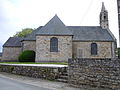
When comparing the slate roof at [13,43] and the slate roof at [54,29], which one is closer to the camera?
the slate roof at [54,29]

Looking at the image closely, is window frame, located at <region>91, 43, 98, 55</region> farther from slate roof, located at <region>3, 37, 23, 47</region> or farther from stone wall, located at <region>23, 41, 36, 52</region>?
slate roof, located at <region>3, 37, 23, 47</region>

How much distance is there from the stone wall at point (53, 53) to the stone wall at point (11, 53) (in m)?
12.1

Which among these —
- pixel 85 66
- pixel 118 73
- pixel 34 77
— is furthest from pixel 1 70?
pixel 118 73

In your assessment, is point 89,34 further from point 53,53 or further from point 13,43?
point 13,43

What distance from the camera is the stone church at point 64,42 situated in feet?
86.0

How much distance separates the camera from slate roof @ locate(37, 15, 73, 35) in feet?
87.4

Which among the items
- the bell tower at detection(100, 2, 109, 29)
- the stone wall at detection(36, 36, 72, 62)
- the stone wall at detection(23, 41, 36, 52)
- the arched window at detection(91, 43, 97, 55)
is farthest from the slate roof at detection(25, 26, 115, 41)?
the stone wall at detection(36, 36, 72, 62)

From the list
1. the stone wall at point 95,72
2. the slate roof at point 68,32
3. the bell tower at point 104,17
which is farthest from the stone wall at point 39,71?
the bell tower at point 104,17

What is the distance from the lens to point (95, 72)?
860 cm

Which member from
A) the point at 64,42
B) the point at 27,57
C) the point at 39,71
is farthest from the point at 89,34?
the point at 39,71

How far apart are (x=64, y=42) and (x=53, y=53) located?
232cm

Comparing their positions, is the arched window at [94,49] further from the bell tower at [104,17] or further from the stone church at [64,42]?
the bell tower at [104,17]

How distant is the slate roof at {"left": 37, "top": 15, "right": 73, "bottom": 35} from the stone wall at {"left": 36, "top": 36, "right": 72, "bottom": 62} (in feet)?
2.25

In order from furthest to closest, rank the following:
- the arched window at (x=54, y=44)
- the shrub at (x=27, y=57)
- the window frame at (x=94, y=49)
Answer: the window frame at (x=94, y=49), the shrub at (x=27, y=57), the arched window at (x=54, y=44)
